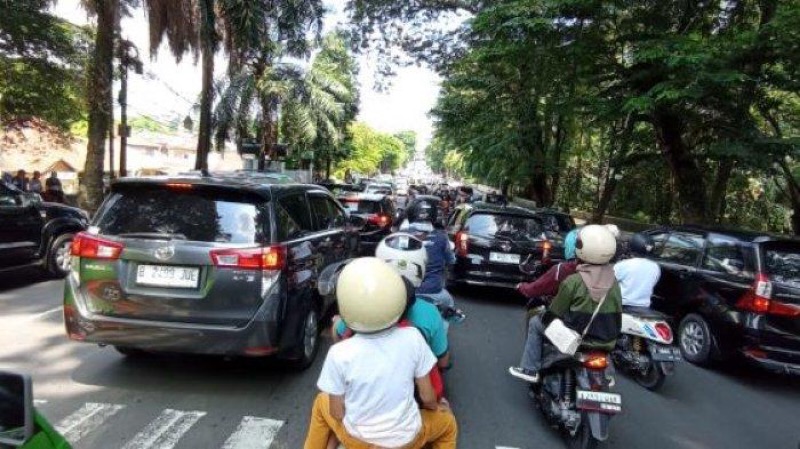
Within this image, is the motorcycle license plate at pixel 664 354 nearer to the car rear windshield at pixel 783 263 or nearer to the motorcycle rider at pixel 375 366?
the car rear windshield at pixel 783 263

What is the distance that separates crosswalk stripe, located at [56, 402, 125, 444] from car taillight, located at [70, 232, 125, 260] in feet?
3.73

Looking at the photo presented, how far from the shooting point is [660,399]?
555 cm

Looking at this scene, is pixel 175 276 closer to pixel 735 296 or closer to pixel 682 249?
pixel 735 296

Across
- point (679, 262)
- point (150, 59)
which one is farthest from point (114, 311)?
point (150, 59)

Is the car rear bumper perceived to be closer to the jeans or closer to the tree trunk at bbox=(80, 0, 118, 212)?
the jeans

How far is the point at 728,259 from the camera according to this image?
6711 millimetres

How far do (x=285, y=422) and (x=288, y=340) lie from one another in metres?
0.68

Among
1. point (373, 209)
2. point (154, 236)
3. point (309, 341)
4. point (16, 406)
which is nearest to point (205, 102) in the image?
point (373, 209)

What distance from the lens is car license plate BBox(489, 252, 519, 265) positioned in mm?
9133

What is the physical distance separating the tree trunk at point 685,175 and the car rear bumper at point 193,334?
11.7 meters

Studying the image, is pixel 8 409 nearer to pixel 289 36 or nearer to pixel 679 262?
pixel 679 262

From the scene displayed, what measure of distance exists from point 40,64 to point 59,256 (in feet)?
28.3

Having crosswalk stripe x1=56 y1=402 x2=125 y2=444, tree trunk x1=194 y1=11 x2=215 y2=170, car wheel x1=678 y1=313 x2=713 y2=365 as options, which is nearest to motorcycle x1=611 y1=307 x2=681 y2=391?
car wheel x1=678 y1=313 x2=713 y2=365

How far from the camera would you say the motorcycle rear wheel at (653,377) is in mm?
5664
